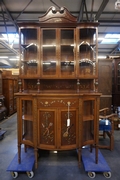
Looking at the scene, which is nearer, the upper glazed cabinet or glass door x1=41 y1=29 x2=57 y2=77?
the upper glazed cabinet

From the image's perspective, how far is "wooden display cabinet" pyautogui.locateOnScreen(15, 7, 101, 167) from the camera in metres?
2.02

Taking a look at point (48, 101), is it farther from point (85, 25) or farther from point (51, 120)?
point (85, 25)

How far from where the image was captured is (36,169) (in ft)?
6.82

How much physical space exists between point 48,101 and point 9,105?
12.9ft

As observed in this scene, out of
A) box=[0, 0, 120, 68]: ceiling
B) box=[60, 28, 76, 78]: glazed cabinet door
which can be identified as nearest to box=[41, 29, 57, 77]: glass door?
box=[60, 28, 76, 78]: glazed cabinet door

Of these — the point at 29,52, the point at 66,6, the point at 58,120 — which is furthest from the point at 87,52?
the point at 66,6

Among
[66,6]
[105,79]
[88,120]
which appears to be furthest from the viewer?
[105,79]

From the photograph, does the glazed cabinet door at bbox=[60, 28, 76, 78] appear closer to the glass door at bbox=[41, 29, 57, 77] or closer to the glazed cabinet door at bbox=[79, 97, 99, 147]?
the glass door at bbox=[41, 29, 57, 77]

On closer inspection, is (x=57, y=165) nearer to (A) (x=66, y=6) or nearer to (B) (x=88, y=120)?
(B) (x=88, y=120)

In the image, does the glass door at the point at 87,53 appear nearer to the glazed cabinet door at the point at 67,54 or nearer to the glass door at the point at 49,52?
the glazed cabinet door at the point at 67,54

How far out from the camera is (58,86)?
A: 2.46 metres

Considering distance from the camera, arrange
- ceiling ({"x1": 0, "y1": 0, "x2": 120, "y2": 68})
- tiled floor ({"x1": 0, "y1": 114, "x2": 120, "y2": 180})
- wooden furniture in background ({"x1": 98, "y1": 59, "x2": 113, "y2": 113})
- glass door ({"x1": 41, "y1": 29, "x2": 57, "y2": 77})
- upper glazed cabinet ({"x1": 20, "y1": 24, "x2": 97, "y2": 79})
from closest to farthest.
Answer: tiled floor ({"x1": 0, "y1": 114, "x2": 120, "y2": 180}), upper glazed cabinet ({"x1": 20, "y1": 24, "x2": 97, "y2": 79}), glass door ({"x1": 41, "y1": 29, "x2": 57, "y2": 77}), ceiling ({"x1": 0, "y1": 0, "x2": 120, "y2": 68}), wooden furniture in background ({"x1": 98, "y1": 59, "x2": 113, "y2": 113})

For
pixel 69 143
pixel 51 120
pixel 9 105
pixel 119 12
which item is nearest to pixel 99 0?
pixel 119 12

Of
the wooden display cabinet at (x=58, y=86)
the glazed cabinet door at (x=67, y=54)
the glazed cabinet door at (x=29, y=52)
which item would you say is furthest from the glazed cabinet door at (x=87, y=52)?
the glazed cabinet door at (x=29, y=52)
